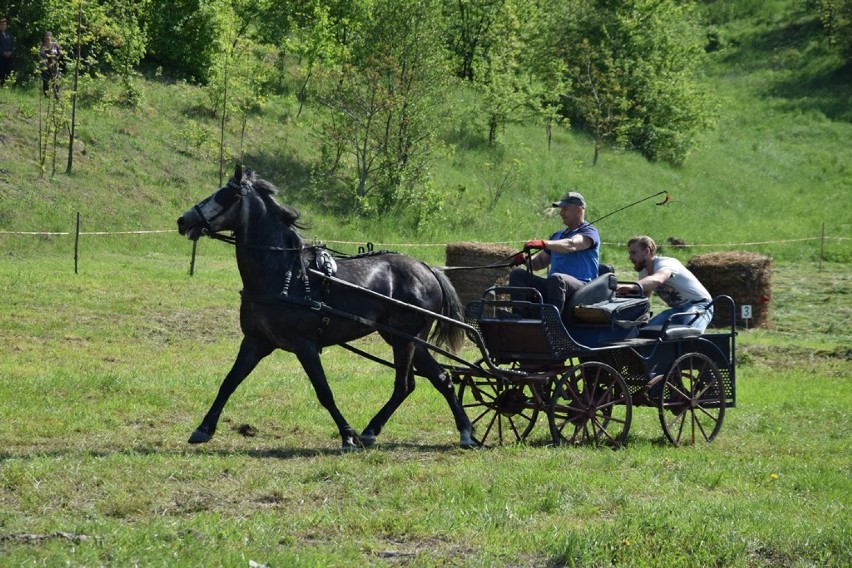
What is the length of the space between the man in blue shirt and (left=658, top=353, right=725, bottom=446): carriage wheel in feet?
4.02

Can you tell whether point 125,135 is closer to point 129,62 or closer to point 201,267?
point 129,62

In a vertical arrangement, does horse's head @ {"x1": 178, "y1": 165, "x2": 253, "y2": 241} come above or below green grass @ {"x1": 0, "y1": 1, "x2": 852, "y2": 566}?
above

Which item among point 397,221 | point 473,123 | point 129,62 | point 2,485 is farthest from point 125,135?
point 2,485

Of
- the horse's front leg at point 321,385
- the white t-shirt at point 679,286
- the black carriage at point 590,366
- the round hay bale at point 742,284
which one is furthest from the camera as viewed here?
the round hay bale at point 742,284

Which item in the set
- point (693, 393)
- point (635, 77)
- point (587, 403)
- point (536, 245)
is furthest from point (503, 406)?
point (635, 77)

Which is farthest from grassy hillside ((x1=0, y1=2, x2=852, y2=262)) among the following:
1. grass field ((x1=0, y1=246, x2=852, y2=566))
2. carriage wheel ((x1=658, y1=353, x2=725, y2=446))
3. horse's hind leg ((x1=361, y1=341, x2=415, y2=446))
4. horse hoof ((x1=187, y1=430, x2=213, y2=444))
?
carriage wheel ((x1=658, y1=353, x2=725, y2=446))

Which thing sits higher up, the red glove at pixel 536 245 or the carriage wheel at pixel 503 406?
the red glove at pixel 536 245

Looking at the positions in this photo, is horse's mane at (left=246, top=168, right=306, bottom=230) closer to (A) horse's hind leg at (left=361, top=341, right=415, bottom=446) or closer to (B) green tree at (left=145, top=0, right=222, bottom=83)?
(A) horse's hind leg at (left=361, top=341, right=415, bottom=446)

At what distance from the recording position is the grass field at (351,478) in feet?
22.3

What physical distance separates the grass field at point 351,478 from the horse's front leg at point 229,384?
0.67ft

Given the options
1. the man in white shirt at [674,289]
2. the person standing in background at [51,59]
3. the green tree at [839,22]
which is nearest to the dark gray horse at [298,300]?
the man in white shirt at [674,289]

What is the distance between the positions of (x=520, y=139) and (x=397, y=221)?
12.4 metres

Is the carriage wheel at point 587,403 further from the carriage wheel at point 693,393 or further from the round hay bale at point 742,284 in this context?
the round hay bale at point 742,284

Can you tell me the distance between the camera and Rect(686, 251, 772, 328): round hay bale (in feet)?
68.8
